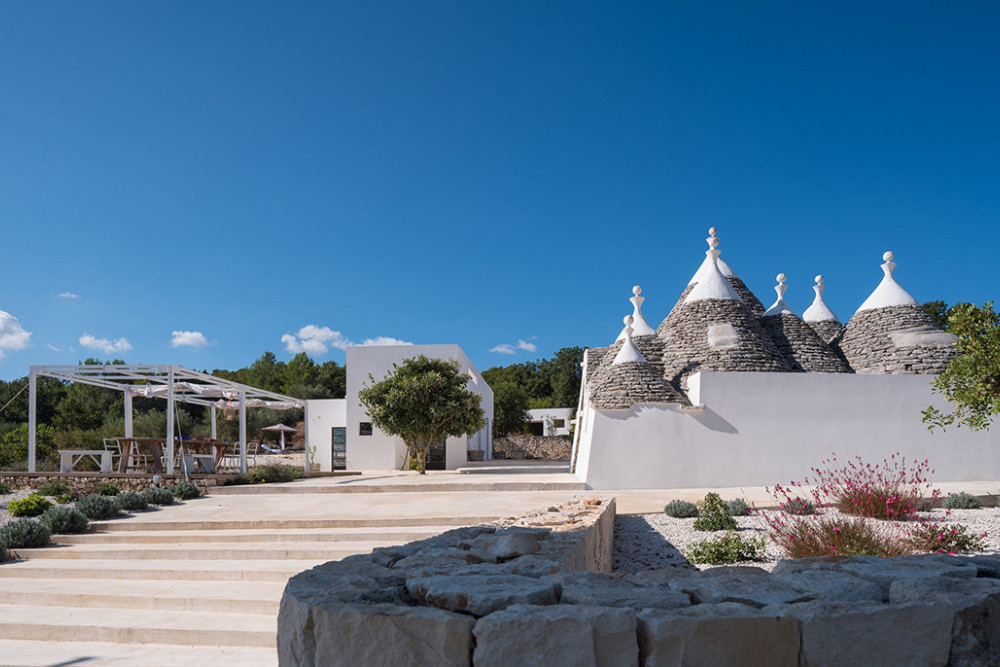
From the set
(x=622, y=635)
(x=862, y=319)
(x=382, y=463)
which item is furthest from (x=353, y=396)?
(x=622, y=635)

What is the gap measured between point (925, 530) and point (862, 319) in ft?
43.5

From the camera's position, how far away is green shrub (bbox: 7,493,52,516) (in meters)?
10.4

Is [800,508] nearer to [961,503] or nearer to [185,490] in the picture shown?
[961,503]

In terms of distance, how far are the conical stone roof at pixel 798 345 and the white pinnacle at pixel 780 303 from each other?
121 mm

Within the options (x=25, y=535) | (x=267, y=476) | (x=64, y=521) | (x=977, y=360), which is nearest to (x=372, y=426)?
(x=267, y=476)

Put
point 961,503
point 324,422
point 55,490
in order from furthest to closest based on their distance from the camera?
point 324,422 < point 55,490 < point 961,503

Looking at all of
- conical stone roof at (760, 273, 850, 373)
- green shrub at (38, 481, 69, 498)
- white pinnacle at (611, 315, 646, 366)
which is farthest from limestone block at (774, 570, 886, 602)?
conical stone roof at (760, 273, 850, 373)

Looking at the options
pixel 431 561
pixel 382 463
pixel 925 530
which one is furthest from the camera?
pixel 382 463

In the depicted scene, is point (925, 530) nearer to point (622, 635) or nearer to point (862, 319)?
point (622, 635)

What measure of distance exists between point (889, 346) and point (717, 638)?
1768 cm

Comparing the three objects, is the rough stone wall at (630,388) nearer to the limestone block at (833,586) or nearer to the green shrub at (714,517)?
the green shrub at (714,517)

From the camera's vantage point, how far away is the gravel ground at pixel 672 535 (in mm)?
6953

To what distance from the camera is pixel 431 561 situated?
10.5ft

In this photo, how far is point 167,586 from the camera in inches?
240
